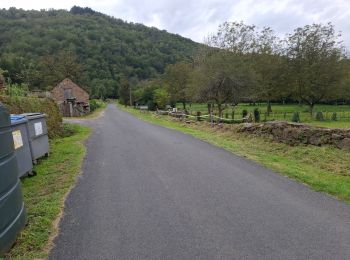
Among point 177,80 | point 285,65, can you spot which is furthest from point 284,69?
point 177,80

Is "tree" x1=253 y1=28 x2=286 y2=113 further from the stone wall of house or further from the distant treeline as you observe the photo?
the stone wall of house

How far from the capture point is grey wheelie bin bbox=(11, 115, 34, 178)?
27.1 feet

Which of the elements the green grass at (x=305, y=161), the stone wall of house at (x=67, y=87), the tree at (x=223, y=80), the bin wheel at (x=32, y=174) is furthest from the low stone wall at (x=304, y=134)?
the stone wall of house at (x=67, y=87)

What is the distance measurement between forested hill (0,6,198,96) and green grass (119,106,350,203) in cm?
6744

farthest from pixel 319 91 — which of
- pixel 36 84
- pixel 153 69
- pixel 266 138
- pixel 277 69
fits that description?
pixel 153 69

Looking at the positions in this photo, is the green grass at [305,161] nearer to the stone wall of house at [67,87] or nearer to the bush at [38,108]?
the bush at [38,108]

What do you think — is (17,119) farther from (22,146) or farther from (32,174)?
(32,174)

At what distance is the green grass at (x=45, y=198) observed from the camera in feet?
14.5

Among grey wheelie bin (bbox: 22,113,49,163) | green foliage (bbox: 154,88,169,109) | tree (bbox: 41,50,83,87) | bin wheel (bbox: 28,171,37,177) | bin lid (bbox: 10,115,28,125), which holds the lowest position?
green foliage (bbox: 154,88,169,109)

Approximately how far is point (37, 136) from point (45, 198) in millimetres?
4700

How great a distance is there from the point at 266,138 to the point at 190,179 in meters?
7.05

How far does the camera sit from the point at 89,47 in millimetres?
96562

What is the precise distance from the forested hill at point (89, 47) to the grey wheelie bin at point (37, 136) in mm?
66588

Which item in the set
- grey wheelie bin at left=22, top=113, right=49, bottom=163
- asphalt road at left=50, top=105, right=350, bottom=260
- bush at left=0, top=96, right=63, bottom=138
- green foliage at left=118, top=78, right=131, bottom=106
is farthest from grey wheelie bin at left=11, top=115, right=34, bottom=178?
green foliage at left=118, top=78, right=131, bottom=106
